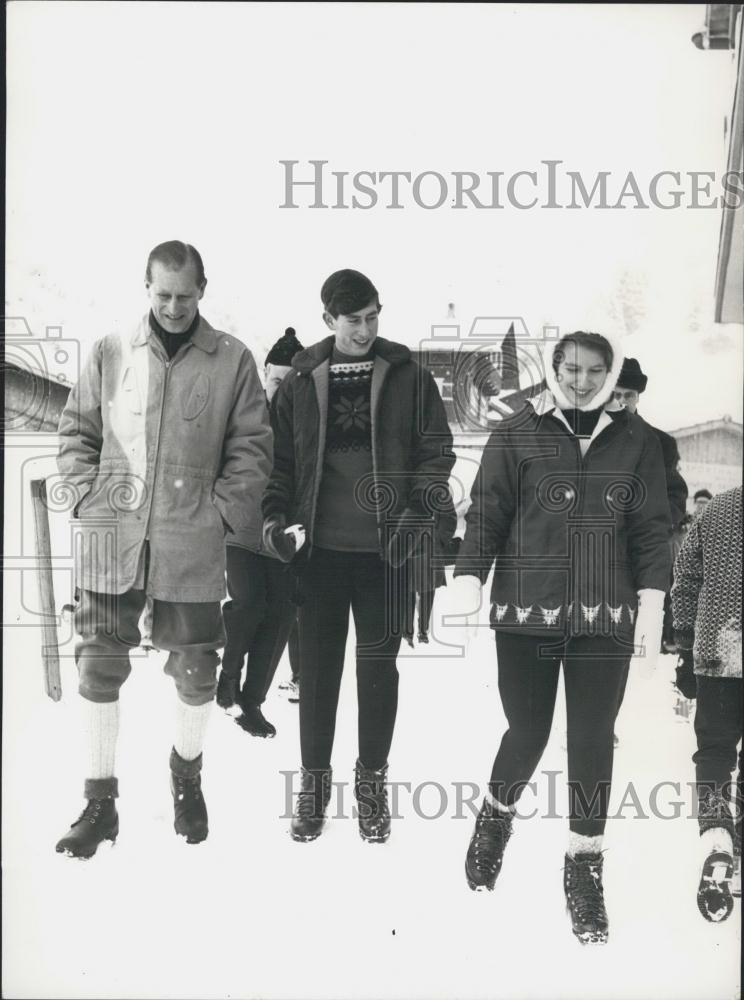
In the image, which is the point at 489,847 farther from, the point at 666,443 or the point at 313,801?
the point at 666,443

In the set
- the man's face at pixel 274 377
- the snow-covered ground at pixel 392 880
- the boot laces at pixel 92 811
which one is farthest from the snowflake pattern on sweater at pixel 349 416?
the boot laces at pixel 92 811

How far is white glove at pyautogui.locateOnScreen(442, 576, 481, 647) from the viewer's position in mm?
2863

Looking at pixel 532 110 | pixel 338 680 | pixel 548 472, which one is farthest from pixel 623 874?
pixel 532 110

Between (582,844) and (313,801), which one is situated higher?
(313,801)

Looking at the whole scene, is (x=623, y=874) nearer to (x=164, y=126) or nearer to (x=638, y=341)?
(x=638, y=341)

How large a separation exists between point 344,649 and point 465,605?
14.9 inches

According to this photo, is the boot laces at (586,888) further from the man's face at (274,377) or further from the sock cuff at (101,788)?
the man's face at (274,377)

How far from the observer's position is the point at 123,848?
3047 millimetres

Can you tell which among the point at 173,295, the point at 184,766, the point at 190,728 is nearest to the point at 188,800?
the point at 184,766

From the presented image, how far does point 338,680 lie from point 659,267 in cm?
154

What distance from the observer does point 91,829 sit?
120 inches

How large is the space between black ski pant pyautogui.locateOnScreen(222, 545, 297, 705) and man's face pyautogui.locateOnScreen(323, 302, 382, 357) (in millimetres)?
656

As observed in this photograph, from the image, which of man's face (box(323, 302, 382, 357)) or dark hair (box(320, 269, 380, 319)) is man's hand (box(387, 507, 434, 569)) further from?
dark hair (box(320, 269, 380, 319))

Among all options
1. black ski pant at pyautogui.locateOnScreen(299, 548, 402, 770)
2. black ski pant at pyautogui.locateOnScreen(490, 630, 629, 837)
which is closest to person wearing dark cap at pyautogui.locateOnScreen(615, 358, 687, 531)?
black ski pant at pyautogui.locateOnScreen(490, 630, 629, 837)
